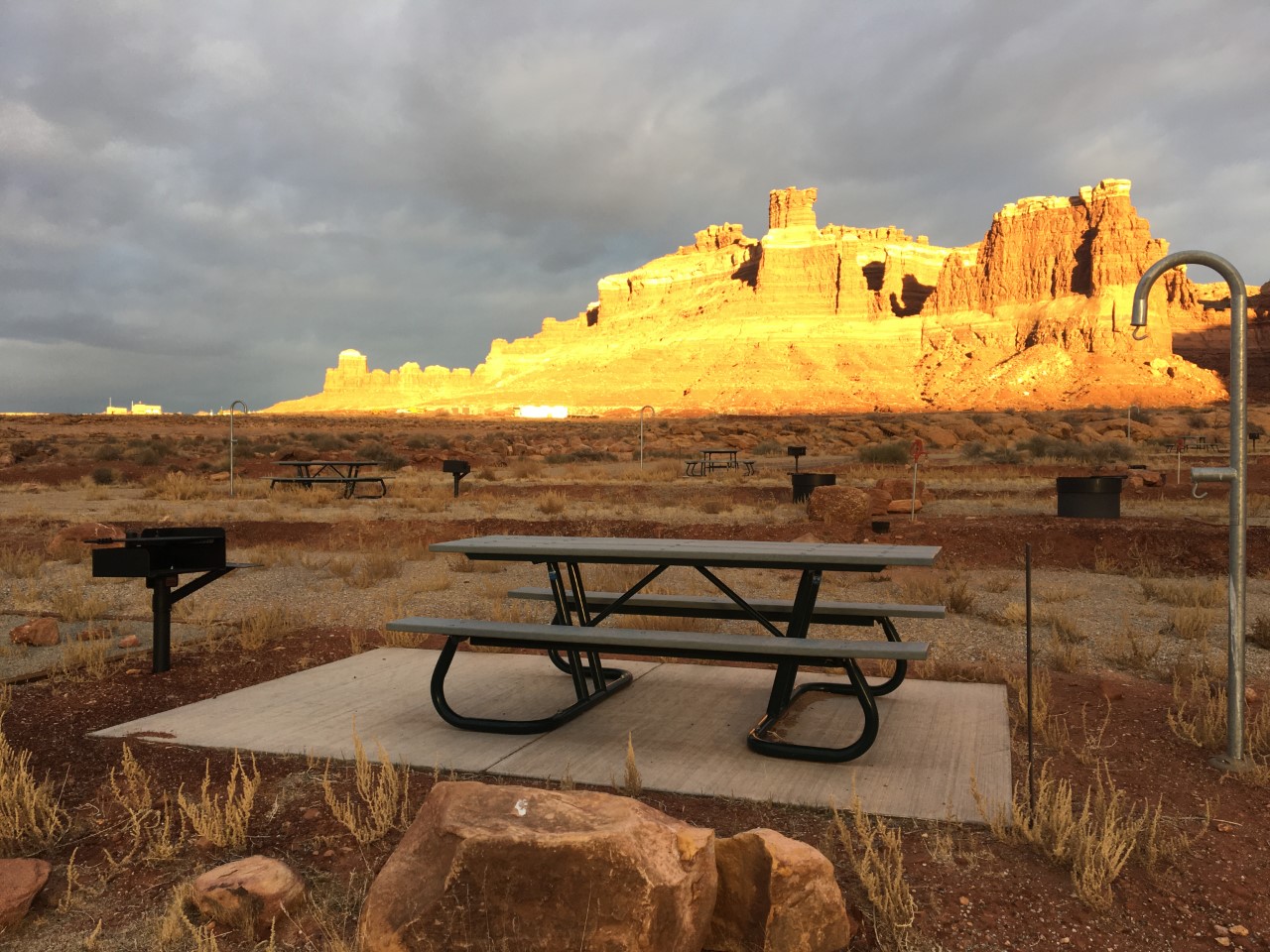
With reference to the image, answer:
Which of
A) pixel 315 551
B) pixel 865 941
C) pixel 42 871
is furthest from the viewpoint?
pixel 315 551

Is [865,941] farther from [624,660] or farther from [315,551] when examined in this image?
[315,551]

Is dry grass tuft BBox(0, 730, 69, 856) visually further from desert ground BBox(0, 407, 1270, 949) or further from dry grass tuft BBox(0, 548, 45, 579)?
dry grass tuft BBox(0, 548, 45, 579)

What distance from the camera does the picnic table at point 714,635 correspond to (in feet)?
12.9

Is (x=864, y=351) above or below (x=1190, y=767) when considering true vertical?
above

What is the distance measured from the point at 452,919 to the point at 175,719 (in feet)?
9.60

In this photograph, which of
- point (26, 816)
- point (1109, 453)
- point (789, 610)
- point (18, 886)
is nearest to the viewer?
point (18, 886)

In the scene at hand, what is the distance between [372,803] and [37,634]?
4492mm

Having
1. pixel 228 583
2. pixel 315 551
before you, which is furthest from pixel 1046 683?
pixel 315 551

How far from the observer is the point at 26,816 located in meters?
3.26

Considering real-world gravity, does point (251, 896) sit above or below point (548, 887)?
below

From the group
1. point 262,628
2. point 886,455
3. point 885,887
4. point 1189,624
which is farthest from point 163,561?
point 886,455

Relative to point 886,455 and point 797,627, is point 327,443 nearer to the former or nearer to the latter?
point 886,455

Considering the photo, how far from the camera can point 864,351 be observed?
11381 centimetres

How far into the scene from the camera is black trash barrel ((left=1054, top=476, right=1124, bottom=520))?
13109mm
